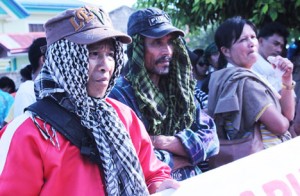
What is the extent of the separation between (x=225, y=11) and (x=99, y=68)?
3757mm

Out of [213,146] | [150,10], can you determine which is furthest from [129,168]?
[150,10]

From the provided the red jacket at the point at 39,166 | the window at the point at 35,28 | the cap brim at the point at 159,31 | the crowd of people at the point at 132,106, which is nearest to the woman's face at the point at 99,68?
the crowd of people at the point at 132,106

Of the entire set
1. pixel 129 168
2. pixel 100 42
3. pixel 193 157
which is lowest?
pixel 193 157

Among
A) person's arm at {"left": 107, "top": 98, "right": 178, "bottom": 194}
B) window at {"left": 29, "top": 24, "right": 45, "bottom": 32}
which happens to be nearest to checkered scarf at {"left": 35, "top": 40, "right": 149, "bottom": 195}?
person's arm at {"left": 107, "top": 98, "right": 178, "bottom": 194}

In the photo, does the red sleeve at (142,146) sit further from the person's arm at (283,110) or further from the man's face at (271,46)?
the man's face at (271,46)

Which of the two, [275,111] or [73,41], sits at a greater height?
[73,41]

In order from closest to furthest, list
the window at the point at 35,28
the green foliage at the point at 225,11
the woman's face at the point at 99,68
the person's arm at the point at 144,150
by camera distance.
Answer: the woman's face at the point at 99,68 → the person's arm at the point at 144,150 → the green foliage at the point at 225,11 → the window at the point at 35,28

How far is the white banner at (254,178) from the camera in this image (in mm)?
1751

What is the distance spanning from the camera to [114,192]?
5.24ft

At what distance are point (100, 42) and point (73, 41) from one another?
0.45 ft

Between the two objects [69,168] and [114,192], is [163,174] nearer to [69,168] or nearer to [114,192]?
[114,192]

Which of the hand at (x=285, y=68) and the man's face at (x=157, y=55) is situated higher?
the man's face at (x=157, y=55)

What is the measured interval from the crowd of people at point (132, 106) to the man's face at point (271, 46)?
0.03 feet

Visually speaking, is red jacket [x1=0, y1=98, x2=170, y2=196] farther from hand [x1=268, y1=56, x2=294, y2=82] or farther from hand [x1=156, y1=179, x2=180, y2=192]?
hand [x1=268, y1=56, x2=294, y2=82]
